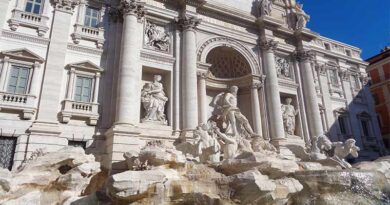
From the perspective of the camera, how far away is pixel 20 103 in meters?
12.4

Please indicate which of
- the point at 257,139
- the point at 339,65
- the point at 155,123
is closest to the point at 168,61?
the point at 155,123

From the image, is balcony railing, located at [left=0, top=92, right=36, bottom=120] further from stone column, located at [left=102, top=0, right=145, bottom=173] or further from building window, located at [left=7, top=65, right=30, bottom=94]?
stone column, located at [left=102, top=0, right=145, bottom=173]

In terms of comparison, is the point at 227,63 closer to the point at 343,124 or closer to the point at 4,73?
the point at 343,124

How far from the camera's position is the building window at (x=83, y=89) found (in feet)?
45.3

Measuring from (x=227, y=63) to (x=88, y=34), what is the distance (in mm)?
9244

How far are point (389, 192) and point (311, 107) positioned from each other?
408 inches

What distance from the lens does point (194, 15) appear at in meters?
17.2

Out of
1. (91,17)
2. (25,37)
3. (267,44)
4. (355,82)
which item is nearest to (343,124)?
(355,82)

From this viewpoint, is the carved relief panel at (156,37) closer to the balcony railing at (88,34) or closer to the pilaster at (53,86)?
the balcony railing at (88,34)

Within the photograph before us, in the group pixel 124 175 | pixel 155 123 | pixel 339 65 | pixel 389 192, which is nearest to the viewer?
pixel 124 175

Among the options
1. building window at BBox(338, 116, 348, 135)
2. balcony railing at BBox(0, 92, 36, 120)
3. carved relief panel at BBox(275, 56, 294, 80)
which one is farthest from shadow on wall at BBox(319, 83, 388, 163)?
balcony railing at BBox(0, 92, 36, 120)

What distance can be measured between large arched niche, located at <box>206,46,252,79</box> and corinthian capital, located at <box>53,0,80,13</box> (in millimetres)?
8352

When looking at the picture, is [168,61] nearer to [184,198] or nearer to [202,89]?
[202,89]

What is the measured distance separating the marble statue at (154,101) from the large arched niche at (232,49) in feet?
A: 13.2
